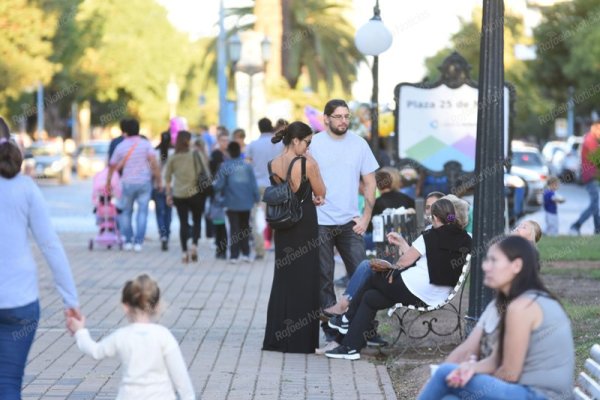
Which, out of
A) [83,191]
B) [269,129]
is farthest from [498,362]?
[83,191]

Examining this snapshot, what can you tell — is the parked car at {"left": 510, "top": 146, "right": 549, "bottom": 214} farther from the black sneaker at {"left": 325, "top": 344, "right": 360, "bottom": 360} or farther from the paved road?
the black sneaker at {"left": 325, "top": 344, "right": 360, "bottom": 360}

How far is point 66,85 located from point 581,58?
25.4m

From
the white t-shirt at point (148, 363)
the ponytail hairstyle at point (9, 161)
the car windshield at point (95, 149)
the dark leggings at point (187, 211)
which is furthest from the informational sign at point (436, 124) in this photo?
the car windshield at point (95, 149)

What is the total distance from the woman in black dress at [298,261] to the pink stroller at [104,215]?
977cm

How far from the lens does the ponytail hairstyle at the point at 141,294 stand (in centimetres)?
597

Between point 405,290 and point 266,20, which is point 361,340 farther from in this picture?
point 266,20

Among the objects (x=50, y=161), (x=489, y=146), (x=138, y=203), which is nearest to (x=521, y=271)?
(x=489, y=146)

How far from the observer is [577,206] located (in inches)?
1460

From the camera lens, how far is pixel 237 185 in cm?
1777

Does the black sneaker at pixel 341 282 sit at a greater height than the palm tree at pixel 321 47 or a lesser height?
lesser

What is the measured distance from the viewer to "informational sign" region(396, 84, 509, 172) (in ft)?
63.4

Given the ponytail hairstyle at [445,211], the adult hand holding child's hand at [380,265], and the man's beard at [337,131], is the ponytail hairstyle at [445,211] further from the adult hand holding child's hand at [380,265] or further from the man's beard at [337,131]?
the man's beard at [337,131]

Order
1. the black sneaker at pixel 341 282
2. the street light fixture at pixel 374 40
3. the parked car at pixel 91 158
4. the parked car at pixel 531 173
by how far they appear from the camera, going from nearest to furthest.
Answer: the black sneaker at pixel 341 282 → the street light fixture at pixel 374 40 → the parked car at pixel 531 173 → the parked car at pixel 91 158

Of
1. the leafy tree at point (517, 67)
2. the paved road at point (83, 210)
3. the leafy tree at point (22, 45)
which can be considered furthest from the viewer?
the leafy tree at point (517, 67)
